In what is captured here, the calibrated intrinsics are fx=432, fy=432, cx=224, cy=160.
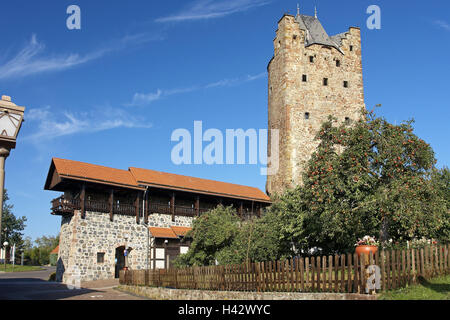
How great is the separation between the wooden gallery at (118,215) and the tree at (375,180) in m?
12.1

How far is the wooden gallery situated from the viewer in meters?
24.3

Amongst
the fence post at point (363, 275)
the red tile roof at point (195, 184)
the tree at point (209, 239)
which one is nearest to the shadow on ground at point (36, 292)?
the tree at point (209, 239)

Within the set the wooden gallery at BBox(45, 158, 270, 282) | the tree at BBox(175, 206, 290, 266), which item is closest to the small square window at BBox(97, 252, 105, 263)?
the wooden gallery at BBox(45, 158, 270, 282)

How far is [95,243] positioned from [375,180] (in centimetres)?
1664

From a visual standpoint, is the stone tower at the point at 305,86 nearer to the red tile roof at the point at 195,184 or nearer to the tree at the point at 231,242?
the red tile roof at the point at 195,184

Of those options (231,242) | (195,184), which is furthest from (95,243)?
(231,242)

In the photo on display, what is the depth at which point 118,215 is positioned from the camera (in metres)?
26.2

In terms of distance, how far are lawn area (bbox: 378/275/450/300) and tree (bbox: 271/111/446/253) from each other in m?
3.94

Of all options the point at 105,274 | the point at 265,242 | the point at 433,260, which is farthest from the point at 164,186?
the point at 433,260

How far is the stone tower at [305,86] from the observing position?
1270 inches

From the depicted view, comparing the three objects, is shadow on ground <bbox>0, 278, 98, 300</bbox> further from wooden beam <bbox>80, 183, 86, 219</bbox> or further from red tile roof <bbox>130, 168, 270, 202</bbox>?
red tile roof <bbox>130, 168, 270, 202</bbox>

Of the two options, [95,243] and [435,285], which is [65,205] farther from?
[435,285]

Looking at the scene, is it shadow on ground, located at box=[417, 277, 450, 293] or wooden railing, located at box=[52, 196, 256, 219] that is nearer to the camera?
shadow on ground, located at box=[417, 277, 450, 293]
